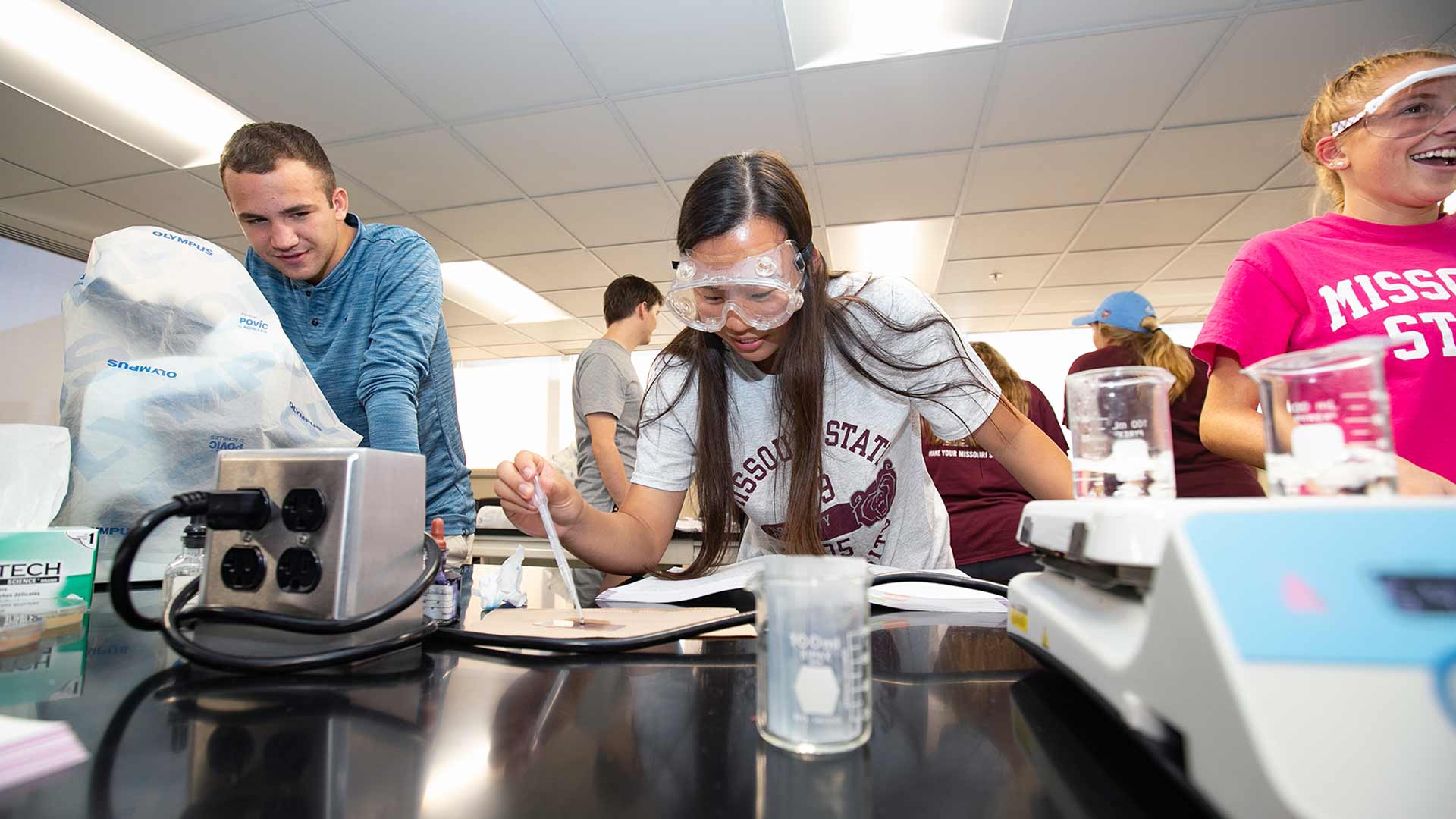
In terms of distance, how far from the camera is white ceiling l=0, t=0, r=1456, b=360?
2354 mm

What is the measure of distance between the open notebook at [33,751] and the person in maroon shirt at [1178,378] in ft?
5.79

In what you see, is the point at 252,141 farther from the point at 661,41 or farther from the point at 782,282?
the point at 661,41

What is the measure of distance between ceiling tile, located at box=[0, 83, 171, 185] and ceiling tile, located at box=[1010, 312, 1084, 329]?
591cm

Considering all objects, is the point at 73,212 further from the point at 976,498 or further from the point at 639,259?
the point at 976,498

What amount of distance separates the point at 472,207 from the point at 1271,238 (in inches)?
138

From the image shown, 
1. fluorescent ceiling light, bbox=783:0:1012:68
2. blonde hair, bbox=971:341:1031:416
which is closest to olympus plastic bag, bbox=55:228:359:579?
blonde hair, bbox=971:341:1031:416

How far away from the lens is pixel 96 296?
33.9 inches

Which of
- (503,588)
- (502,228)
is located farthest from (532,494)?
(502,228)

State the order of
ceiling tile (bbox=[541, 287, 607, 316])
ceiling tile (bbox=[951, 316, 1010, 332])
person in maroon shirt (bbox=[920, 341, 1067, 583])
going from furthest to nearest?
ceiling tile (bbox=[951, 316, 1010, 332]), ceiling tile (bbox=[541, 287, 607, 316]), person in maroon shirt (bbox=[920, 341, 1067, 583])

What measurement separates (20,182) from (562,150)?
2.70 m

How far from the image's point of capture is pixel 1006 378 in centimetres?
223

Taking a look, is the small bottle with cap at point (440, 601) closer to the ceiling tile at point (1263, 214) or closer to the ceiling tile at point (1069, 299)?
the ceiling tile at point (1263, 214)

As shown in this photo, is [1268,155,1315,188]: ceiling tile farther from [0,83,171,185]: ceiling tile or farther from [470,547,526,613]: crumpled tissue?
[0,83,171,185]: ceiling tile

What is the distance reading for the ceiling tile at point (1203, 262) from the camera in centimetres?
425
